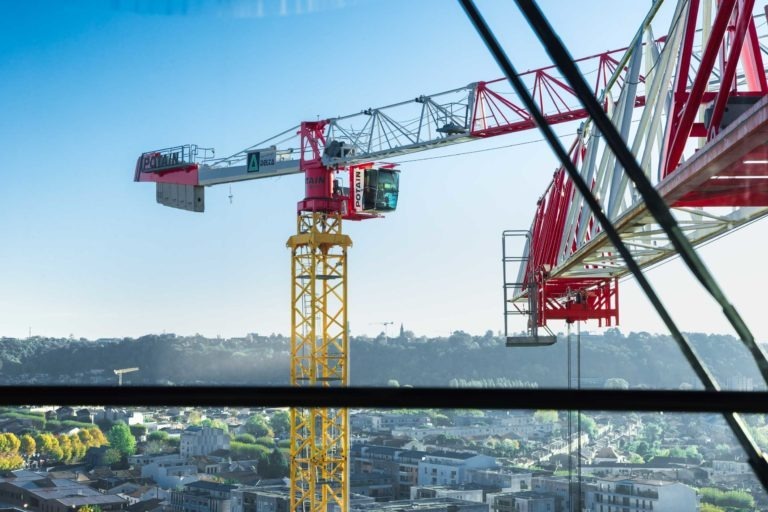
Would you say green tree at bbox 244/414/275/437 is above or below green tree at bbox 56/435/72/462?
below

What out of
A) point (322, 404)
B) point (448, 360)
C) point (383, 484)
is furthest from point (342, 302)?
point (322, 404)

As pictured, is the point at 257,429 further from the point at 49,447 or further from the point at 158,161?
the point at 158,161

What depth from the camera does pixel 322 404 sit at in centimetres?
103

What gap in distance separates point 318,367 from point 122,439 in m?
17.7

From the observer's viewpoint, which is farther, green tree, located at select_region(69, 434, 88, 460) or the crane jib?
the crane jib

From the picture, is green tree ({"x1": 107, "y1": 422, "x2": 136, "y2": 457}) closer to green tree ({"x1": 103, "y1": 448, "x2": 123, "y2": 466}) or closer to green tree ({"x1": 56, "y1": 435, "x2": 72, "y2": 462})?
green tree ({"x1": 103, "y1": 448, "x2": 123, "y2": 466})

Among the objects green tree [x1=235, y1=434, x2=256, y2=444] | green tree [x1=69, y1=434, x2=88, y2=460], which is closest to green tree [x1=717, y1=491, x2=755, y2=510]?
green tree [x1=69, y1=434, x2=88, y2=460]

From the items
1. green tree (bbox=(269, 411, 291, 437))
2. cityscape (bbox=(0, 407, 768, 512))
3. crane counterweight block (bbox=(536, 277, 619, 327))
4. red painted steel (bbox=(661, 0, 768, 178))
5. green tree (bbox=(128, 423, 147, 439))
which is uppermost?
red painted steel (bbox=(661, 0, 768, 178))

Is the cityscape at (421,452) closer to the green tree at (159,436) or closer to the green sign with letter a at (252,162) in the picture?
the green tree at (159,436)

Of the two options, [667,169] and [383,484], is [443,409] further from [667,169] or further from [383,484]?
[383,484]

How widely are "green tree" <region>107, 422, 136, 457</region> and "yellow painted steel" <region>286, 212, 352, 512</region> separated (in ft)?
49.0

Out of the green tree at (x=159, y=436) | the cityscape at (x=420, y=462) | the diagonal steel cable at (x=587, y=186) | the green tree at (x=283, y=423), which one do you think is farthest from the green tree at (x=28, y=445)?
the green tree at (x=283, y=423)

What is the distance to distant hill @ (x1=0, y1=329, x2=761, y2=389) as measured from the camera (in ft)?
49.3

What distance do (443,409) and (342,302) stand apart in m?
24.0
